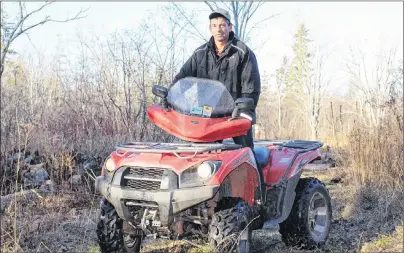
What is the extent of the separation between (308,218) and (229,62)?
1833 mm

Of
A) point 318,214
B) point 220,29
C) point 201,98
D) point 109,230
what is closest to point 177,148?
point 201,98

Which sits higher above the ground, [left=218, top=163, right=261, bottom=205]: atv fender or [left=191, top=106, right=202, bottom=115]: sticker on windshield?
[left=191, top=106, right=202, bottom=115]: sticker on windshield

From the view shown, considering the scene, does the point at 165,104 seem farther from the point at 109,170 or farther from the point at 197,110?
the point at 109,170

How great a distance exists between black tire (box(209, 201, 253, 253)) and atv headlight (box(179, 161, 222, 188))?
0.32m

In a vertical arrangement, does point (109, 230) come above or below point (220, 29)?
below

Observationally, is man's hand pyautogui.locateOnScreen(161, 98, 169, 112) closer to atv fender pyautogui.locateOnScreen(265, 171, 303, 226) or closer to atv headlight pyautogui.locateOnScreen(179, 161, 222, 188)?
atv headlight pyautogui.locateOnScreen(179, 161, 222, 188)

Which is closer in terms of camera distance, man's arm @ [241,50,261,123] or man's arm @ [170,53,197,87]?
man's arm @ [241,50,261,123]

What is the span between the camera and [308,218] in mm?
5082

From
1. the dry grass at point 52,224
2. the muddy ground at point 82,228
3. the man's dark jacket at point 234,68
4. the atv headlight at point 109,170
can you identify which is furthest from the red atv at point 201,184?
the dry grass at point 52,224

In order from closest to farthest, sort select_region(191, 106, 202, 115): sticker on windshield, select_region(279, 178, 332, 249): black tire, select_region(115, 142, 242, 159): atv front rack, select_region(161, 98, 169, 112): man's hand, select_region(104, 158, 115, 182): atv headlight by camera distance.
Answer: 1. select_region(115, 142, 242, 159): atv front rack
2. select_region(104, 158, 115, 182): atv headlight
3. select_region(191, 106, 202, 115): sticker on windshield
4. select_region(161, 98, 169, 112): man's hand
5. select_region(279, 178, 332, 249): black tire

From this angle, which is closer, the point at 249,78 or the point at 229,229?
the point at 229,229

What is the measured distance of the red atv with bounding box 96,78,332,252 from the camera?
3758mm

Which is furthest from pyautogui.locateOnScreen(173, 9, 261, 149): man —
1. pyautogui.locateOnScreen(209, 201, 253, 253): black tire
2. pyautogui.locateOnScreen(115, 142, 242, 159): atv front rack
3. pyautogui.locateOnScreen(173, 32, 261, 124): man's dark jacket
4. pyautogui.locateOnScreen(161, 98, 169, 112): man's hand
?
pyautogui.locateOnScreen(209, 201, 253, 253): black tire

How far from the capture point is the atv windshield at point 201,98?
4461 mm
